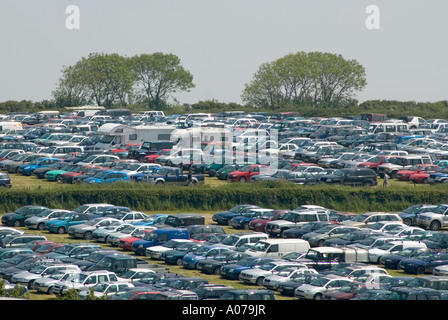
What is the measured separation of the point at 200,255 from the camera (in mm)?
36250

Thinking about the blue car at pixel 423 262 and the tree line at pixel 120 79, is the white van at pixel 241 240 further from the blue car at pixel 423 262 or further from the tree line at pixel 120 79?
the tree line at pixel 120 79

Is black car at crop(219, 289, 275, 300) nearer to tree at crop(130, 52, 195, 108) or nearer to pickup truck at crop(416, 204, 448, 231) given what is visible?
pickup truck at crop(416, 204, 448, 231)

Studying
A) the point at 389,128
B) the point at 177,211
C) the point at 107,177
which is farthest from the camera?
the point at 389,128

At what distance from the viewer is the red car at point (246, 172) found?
5784cm

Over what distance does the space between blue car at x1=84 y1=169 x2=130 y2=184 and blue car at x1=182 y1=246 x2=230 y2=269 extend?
18420mm

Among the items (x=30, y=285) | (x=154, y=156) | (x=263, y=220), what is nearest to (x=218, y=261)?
(x=30, y=285)

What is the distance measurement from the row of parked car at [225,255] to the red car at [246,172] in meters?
10.3

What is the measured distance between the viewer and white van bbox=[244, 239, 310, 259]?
121ft

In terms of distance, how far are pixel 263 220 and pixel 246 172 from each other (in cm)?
1408

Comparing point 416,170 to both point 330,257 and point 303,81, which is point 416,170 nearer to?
point 330,257

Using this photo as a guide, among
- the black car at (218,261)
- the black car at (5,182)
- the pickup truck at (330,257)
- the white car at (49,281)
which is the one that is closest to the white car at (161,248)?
the black car at (218,261)

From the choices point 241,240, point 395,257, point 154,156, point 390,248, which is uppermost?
point 154,156

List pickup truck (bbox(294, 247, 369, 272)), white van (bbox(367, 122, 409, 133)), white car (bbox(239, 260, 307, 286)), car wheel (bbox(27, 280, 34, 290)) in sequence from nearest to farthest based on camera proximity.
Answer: car wheel (bbox(27, 280, 34, 290)) < white car (bbox(239, 260, 307, 286)) < pickup truck (bbox(294, 247, 369, 272)) < white van (bbox(367, 122, 409, 133))

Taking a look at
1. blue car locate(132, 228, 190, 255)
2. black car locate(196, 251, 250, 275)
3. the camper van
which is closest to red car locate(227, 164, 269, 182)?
the camper van
